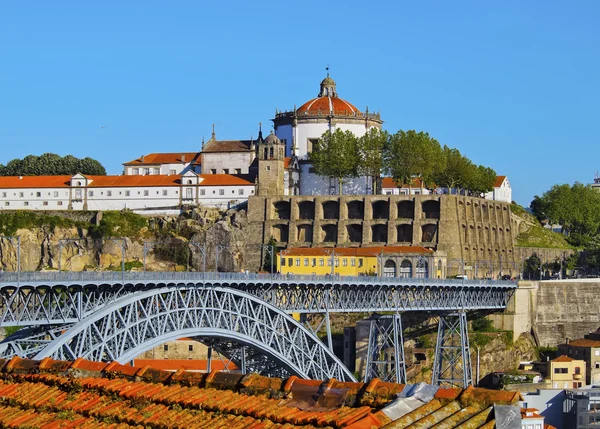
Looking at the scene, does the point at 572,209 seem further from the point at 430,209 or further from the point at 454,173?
the point at 430,209

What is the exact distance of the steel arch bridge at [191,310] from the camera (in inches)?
2052

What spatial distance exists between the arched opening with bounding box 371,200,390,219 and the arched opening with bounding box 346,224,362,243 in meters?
2.36

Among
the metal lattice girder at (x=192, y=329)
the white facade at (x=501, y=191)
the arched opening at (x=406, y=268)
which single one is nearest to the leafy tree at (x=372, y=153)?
the white facade at (x=501, y=191)

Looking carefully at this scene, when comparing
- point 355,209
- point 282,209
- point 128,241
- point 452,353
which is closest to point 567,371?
point 452,353

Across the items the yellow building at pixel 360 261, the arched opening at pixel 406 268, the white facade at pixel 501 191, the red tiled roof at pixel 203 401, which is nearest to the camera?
the red tiled roof at pixel 203 401

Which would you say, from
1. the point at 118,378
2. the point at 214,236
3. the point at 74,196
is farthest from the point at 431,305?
the point at 118,378

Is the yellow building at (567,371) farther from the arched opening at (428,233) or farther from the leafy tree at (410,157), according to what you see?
the leafy tree at (410,157)

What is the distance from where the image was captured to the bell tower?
123500 mm

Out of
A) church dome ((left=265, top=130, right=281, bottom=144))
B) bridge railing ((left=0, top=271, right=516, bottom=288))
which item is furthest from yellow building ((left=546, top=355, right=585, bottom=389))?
church dome ((left=265, top=130, right=281, bottom=144))

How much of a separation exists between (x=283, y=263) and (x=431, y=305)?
2503 centimetres

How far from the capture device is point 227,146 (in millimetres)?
134000

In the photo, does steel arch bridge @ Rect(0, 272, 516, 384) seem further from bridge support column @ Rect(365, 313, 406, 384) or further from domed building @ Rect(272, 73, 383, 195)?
domed building @ Rect(272, 73, 383, 195)

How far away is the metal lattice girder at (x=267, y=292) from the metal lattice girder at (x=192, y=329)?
38.9 inches

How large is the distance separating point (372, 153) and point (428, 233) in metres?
11.6
